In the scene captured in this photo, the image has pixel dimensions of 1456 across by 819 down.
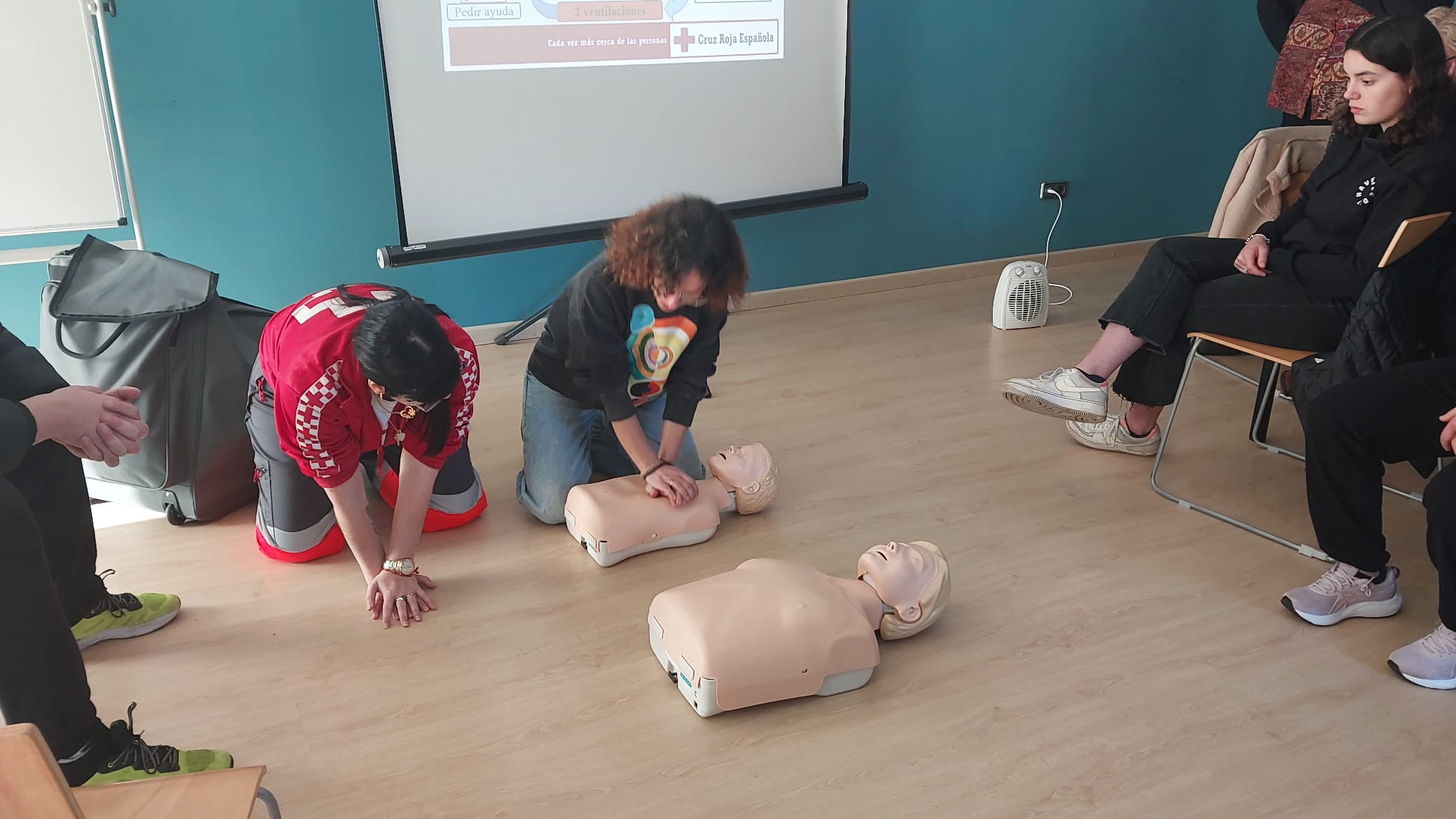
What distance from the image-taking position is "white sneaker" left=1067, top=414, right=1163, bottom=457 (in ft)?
9.04

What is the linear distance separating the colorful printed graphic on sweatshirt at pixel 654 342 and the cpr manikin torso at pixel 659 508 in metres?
0.22

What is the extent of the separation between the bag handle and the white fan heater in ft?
8.54

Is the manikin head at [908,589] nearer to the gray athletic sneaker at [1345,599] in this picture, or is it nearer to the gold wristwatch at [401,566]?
the gray athletic sneaker at [1345,599]

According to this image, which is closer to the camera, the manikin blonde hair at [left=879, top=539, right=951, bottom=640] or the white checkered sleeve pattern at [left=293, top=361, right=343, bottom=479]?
the white checkered sleeve pattern at [left=293, top=361, right=343, bottom=479]

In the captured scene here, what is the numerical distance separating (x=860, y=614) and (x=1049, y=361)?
5.79 feet

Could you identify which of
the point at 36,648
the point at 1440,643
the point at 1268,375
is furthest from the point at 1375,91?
the point at 36,648

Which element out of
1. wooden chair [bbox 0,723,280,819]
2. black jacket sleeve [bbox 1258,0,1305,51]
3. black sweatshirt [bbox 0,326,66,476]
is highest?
black jacket sleeve [bbox 1258,0,1305,51]

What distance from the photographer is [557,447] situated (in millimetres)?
2398

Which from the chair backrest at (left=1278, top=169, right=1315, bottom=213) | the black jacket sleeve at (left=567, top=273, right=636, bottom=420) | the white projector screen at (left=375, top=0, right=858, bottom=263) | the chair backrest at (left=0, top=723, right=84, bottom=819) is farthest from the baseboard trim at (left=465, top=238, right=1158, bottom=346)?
the chair backrest at (left=0, top=723, right=84, bottom=819)

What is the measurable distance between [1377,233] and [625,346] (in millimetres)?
1584

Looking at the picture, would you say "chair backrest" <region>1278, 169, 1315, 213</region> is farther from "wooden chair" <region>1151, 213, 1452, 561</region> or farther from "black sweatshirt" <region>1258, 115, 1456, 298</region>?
"black sweatshirt" <region>1258, 115, 1456, 298</region>

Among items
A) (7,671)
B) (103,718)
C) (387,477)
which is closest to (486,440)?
(387,477)

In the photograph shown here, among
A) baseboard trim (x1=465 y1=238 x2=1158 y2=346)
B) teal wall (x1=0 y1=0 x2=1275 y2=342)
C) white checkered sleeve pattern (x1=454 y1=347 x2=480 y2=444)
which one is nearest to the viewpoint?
white checkered sleeve pattern (x1=454 y1=347 x2=480 y2=444)

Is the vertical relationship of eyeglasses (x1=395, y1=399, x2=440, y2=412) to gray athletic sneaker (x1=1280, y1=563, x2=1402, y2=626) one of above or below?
above
